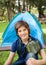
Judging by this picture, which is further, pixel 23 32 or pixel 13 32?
pixel 13 32

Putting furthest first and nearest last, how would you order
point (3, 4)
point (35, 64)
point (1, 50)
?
1. point (3, 4)
2. point (1, 50)
3. point (35, 64)

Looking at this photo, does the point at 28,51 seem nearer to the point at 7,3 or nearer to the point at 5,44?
the point at 5,44

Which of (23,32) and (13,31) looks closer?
(23,32)

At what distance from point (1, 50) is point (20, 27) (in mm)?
4589

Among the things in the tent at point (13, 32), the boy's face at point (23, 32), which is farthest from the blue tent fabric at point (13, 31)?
the boy's face at point (23, 32)

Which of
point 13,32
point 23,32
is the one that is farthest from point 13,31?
point 23,32

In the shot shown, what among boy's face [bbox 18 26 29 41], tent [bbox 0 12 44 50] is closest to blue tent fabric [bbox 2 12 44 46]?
tent [bbox 0 12 44 50]

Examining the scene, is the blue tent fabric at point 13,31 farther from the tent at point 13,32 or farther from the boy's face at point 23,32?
the boy's face at point 23,32

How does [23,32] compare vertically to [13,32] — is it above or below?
above

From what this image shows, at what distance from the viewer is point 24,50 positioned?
2.66 meters

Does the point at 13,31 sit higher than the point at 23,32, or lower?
lower

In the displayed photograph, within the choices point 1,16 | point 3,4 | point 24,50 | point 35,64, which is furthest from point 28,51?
point 1,16

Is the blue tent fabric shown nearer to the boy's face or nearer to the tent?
the tent

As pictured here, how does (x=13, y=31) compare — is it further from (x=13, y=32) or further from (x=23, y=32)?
(x=23, y=32)
